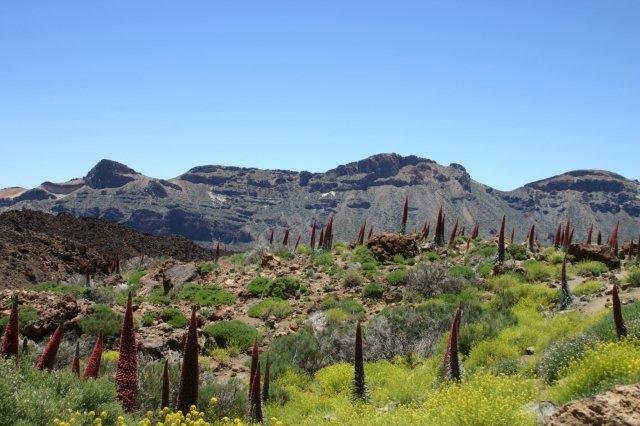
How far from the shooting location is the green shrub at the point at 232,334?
20266 mm

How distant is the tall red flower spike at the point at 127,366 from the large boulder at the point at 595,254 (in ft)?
74.0

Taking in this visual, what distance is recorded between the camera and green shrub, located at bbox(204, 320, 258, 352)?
20.3 meters

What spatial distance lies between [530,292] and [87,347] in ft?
52.9

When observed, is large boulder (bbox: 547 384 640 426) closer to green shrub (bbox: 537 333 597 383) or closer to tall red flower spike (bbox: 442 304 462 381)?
tall red flower spike (bbox: 442 304 462 381)

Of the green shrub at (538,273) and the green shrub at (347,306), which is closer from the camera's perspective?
the green shrub at (347,306)

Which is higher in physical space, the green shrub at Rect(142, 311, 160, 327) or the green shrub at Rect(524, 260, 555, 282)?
the green shrub at Rect(524, 260, 555, 282)

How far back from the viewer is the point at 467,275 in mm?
26344

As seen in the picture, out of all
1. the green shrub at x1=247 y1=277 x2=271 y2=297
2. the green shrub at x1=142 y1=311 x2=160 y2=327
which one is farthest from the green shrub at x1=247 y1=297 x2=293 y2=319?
the green shrub at x1=142 y1=311 x2=160 y2=327

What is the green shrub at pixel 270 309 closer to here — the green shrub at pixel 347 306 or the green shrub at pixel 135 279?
the green shrub at pixel 347 306

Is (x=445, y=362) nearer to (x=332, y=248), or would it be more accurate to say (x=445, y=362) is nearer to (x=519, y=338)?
(x=519, y=338)

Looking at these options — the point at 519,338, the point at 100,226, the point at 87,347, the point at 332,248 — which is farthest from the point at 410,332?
the point at 100,226

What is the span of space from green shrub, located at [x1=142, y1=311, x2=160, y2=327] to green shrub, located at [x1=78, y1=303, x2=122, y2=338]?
112cm

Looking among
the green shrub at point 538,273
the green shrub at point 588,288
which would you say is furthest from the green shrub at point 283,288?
the green shrub at point 588,288

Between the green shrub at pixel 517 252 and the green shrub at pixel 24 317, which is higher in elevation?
the green shrub at pixel 517 252
